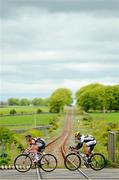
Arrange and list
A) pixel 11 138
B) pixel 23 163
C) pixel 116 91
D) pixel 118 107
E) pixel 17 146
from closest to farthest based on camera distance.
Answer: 1. pixel 23 163
2. pixel 17 146
3. pixel 11 138
4. pixel 116 91
5. pixel 118 107

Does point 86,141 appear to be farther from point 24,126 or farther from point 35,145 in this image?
point 24,126

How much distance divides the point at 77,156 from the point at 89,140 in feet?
2.68

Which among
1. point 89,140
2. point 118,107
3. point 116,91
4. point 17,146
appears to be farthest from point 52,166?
point 118,107

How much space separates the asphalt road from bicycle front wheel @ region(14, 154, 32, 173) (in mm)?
225

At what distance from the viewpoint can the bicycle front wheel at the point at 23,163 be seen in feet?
68.9

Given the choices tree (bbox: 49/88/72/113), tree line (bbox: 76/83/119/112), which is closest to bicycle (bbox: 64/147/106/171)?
tree line (bbox: 76/83/119/112)

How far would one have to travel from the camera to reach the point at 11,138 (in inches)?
1735

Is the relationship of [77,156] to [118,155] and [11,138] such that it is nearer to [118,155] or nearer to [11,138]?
[118,155]

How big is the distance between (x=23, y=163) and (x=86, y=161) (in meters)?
2.52

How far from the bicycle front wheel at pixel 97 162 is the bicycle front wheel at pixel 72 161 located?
0.55 meters

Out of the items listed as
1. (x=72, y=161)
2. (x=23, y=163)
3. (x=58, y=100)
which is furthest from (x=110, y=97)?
(x=23, y=163)

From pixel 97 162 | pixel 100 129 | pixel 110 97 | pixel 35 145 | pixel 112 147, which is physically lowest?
pixel 97 162

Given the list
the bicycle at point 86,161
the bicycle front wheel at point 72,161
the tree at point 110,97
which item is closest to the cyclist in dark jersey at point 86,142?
the bicycle at point 86,161

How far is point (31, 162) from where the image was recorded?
21250 millimetres
